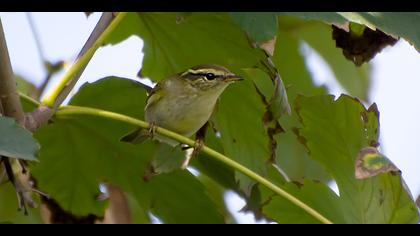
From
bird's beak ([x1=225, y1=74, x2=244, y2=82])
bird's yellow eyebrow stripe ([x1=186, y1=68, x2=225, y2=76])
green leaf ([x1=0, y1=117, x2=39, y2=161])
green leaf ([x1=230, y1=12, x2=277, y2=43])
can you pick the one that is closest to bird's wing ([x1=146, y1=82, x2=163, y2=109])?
bird's yellow eyebrow stripe ([x1=186, y1=68, x2=225, y2=76])

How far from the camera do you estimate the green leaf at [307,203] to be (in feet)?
7.50

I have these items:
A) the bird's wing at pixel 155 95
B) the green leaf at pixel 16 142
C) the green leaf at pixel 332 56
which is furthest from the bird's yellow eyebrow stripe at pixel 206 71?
the green leaf at pixel 16 142

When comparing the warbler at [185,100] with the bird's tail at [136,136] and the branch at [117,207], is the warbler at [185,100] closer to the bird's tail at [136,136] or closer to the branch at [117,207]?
the bird's tail at [136,136]

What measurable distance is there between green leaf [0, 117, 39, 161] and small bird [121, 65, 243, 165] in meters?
0.99

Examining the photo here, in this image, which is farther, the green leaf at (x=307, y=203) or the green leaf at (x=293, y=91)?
the green leaf at (x=293, y=91)

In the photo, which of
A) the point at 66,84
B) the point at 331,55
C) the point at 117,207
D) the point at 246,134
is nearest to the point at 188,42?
the point at 246,134

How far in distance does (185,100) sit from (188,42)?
1.83 feet

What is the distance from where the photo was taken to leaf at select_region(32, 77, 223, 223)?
2.76 m

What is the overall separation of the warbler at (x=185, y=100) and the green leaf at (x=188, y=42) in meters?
0.07

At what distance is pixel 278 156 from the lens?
3273 millimetres
